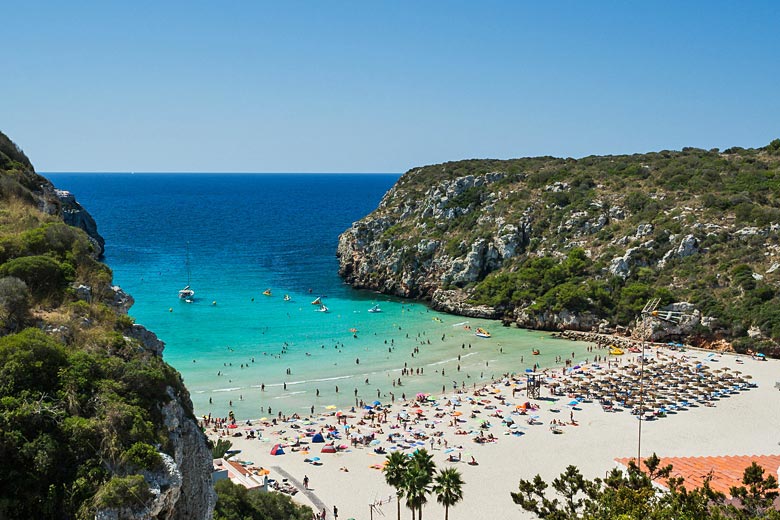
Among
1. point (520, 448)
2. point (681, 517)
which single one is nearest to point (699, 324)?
point (520, 448)

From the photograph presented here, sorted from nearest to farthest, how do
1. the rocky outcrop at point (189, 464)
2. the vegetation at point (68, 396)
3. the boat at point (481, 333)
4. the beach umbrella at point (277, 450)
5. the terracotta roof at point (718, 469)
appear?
the vegetation at point (68, 396)
the rocky outcrop at point (189, 464)
the terracotta roof at point (718, 469)
the beach umbrella at point (277, 450)
the boat at point (481, 333)

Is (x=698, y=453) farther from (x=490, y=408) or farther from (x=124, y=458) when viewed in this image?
(x=124, y=458)

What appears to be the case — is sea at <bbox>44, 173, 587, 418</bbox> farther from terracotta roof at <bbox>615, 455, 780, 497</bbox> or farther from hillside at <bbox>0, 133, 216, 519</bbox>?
hillside at <bbox>0, 133, 216, 519</bbox>

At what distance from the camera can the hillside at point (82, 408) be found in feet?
43.0

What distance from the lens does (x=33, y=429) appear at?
45.3ft

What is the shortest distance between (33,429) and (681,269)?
5876 cm

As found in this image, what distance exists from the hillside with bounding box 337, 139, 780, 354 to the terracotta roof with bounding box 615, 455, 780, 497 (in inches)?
1082

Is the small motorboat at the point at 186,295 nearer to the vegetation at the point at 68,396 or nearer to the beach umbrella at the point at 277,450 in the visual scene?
the beach umbrella at the point at 277,450

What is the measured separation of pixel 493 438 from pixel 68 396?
25.3m

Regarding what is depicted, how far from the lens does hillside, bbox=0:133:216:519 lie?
13.1 m

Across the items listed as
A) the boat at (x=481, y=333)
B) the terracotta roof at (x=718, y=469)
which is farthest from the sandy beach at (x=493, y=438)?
the boat at (x=481, y=333)

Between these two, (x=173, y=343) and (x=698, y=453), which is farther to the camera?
A: (x=173, y=343)

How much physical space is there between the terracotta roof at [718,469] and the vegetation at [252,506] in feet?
43.1

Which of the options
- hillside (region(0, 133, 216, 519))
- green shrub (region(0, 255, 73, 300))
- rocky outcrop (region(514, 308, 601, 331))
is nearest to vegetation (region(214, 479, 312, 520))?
hillside (region(0, 133, 216, 519))
